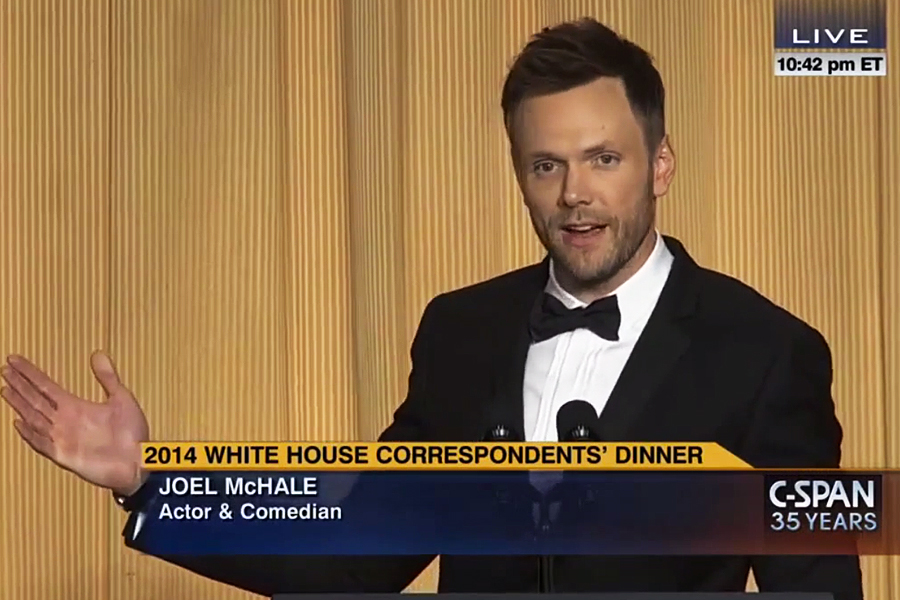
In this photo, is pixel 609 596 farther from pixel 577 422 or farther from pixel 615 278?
pixel 615 278

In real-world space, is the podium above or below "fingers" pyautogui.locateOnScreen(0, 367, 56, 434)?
below

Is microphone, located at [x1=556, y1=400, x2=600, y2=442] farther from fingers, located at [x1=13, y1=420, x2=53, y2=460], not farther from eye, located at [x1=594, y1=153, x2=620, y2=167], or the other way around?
fingers, located at [x1=13, y1=420, x2=53, y2=460]

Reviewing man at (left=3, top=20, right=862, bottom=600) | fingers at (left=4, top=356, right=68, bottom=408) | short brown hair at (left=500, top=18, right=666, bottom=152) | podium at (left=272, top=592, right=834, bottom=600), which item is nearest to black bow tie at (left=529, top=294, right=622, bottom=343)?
man at (left=3, top=20, right=862, bottom=600)

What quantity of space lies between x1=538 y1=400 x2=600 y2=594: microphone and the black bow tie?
11 cm

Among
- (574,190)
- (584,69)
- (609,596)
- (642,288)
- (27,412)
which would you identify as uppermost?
(584,69)

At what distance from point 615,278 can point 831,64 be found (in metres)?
0.46

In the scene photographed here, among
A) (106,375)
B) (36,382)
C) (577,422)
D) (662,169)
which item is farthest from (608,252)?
(36,382)

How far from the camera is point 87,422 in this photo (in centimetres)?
224

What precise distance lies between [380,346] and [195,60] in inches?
20.2

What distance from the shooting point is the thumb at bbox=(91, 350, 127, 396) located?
2230 mm

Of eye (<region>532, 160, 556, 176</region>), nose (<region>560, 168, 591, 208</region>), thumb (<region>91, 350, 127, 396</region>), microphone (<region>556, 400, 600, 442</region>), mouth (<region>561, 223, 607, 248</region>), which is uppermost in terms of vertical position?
→ eye (<region>532, 160, 556, 176</region>)

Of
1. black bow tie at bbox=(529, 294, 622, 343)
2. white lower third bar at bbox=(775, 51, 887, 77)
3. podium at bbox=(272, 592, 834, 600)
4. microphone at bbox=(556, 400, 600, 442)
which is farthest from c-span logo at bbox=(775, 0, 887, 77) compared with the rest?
podium at bbox=(272, 592, 834, 600)

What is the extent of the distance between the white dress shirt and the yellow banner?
0.05 m

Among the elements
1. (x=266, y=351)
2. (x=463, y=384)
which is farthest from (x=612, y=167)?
(x=266, y=351)
